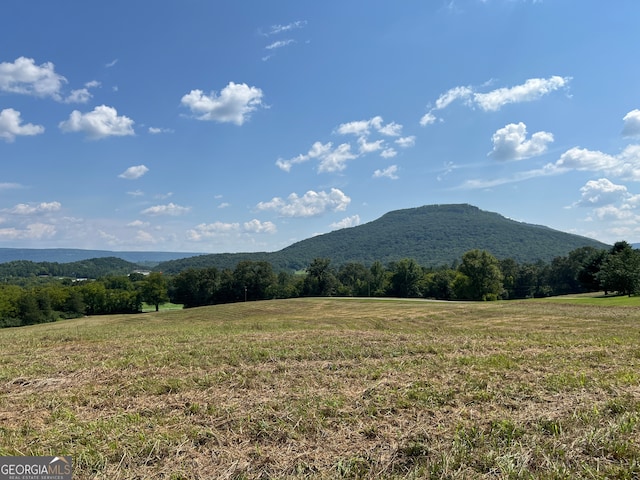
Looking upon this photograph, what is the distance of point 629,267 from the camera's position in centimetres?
5516

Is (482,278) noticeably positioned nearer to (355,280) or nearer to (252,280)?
(355,280)

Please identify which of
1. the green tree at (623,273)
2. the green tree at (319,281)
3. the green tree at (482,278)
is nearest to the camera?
the green tree at (623,273)

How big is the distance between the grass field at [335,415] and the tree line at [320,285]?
63.7m

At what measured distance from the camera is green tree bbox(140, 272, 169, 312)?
80125mm

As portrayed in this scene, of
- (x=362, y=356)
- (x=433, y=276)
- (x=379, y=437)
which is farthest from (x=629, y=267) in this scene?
(x=379, y=437)

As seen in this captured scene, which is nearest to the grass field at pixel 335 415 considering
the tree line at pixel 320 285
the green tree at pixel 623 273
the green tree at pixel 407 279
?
the green tree at pixel 623 273

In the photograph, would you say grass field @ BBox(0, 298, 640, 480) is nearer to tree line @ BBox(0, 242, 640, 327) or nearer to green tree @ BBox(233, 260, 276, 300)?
tree line @ BBox(0, 242, 640, 327)

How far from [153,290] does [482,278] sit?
69157mm

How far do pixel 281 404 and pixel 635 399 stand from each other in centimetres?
539

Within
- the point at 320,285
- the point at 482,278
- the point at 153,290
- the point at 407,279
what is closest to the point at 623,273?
the point at 482,278

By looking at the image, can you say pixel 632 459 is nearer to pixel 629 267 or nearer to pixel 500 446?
pixel 500 446

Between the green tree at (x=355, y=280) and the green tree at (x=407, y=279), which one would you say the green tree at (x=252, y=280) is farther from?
the green tree at (x=407, y=279)

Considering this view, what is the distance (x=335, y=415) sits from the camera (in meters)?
5.33

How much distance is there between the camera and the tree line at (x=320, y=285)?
229 ft
